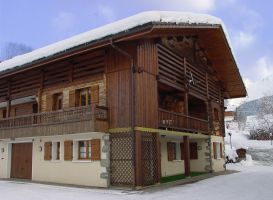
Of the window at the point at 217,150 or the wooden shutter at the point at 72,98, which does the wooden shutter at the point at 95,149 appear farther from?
the window at the point at 217,150

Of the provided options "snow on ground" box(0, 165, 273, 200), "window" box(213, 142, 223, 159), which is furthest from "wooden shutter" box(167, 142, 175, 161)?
"snow on ground" box(0, 165, 273, 200)

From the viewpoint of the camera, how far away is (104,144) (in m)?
14.7

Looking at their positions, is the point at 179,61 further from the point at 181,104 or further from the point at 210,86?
the point at 210,86

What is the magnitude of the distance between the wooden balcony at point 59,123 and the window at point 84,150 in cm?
124

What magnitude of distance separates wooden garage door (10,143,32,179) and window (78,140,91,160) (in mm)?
4052

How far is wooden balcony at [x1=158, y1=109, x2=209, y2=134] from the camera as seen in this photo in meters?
16.0

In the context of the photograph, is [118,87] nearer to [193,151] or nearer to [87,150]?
[87,150]

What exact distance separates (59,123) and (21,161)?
17.2ft

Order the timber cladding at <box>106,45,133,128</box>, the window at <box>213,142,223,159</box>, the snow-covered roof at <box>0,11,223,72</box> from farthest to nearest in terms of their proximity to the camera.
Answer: the window at <box>213,142,223,159</box> → the timber cladding at <box>106,45,133,128</box> → the snow-covered roof at <box>0,11,223,72</box>

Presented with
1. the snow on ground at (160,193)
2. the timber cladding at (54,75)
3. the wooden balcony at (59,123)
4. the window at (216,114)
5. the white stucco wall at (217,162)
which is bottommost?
the snow on ground at (160,193)

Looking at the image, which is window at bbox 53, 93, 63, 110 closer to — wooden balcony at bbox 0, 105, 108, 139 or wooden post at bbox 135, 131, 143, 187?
wooden balcony at bbox 0, 105, 108, 139

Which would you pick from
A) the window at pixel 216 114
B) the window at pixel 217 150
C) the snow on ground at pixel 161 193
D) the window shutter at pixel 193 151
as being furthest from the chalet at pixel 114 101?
the window at pixel 216 114

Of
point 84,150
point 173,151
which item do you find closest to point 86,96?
point 84,150

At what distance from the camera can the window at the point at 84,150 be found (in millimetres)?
15562
